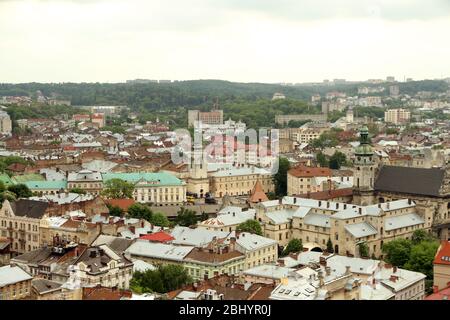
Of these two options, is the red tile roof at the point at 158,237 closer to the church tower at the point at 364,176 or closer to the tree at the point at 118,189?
the tree at the point at 118,189

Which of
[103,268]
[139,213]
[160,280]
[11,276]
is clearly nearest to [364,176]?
[139,213]

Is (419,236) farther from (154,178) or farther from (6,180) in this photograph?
(6,180)

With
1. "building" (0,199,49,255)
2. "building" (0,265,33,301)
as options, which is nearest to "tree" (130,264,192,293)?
"building" (0,265,33,301)

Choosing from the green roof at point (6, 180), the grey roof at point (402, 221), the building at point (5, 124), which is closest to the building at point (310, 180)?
the grey roof at point (402, 221)

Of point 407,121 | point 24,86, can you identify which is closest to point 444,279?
point 407,121

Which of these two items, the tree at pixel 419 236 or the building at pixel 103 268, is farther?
the tree at pixel 419 236
